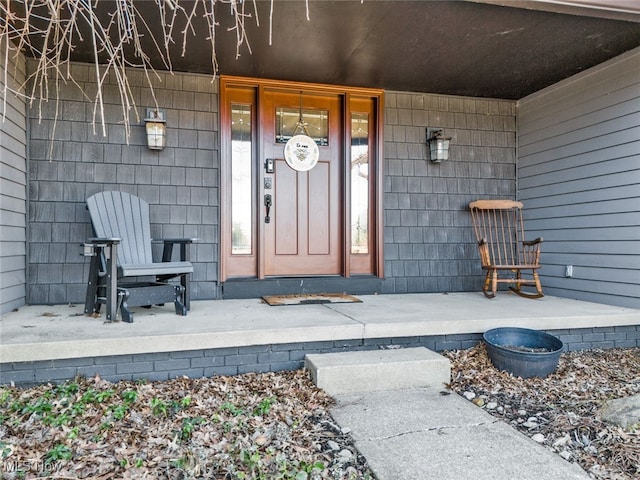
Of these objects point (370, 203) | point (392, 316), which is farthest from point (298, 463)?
point (370, 203)

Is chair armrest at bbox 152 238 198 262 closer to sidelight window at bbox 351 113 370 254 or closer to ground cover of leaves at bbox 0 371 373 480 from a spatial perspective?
ground cover of leaves at bbox 0 371 373 480

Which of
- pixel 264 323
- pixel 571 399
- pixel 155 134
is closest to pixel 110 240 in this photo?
pixel 264 323

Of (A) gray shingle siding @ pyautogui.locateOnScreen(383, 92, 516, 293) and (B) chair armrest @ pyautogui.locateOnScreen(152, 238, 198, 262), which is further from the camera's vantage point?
(A) gray shingle siding @ pyautogui.locateOnScreen(383, 92, 516, 293)

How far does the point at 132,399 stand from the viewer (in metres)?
2.24

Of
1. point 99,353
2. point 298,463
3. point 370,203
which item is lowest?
point 298,463

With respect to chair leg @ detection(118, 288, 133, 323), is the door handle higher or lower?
higher

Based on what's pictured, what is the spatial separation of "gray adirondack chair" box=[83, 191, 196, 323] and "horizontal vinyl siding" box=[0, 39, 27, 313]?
61 centimetres

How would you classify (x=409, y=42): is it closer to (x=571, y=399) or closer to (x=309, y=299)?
(x=309, y=299)

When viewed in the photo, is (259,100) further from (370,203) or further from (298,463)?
(298,463)

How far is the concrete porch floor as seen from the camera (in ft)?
7.96

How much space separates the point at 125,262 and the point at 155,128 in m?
1.24

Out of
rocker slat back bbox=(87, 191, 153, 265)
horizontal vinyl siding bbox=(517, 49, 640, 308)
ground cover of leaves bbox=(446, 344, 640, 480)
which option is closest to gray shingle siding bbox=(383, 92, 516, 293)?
horizontal vinyl siding bbox=(517, 49, 640, 308)

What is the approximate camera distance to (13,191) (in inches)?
130

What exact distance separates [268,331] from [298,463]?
1028 mm
